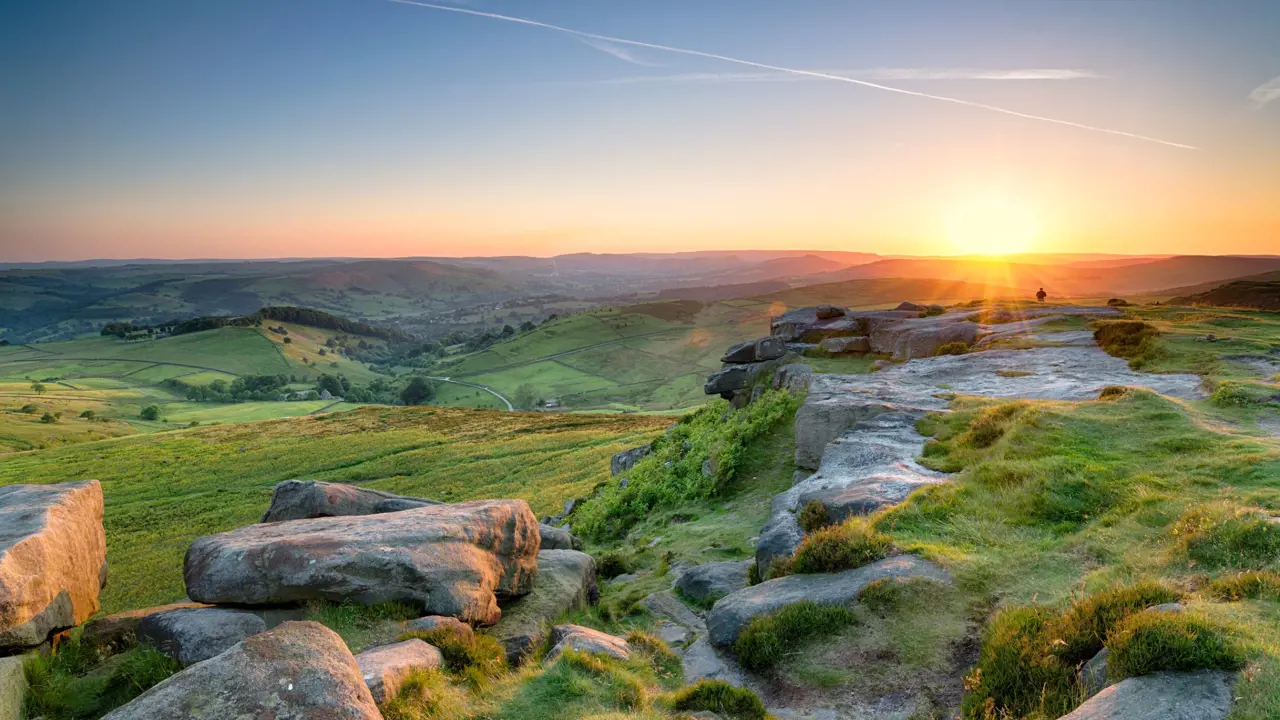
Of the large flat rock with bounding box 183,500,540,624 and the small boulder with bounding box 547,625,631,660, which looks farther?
the large flat rock with bounding box 183,500,540,624

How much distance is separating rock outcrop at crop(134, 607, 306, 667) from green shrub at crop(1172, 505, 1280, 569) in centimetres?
1603

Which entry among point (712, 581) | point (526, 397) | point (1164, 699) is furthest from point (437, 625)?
point (526, 397)

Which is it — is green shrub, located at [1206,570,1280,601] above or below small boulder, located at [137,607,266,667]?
above

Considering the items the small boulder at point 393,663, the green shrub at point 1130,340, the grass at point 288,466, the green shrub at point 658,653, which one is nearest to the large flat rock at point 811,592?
the green shrub at point 658,653

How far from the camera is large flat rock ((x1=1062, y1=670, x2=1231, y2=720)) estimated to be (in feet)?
20.2

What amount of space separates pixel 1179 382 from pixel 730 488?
60.3ft

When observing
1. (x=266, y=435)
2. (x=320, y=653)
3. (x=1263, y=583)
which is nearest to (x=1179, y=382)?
(x=1263, y=583)

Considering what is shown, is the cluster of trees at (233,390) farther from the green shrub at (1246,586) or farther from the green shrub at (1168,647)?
the green shrub at (1246,586)

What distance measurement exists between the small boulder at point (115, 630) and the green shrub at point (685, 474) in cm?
1617

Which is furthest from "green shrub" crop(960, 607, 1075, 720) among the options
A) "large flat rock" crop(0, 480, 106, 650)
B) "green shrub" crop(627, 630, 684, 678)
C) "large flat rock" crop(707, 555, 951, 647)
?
"large flat rock" crop(0, 480, 106, 650)

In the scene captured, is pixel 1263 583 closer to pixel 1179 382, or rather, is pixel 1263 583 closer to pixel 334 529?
pixel 334 529

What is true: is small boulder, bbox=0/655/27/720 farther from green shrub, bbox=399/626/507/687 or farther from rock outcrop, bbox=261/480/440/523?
rock outcrop, bbox=261/480/440/523

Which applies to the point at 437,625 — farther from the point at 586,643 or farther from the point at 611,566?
the point at 611,566

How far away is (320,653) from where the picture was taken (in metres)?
8.02
